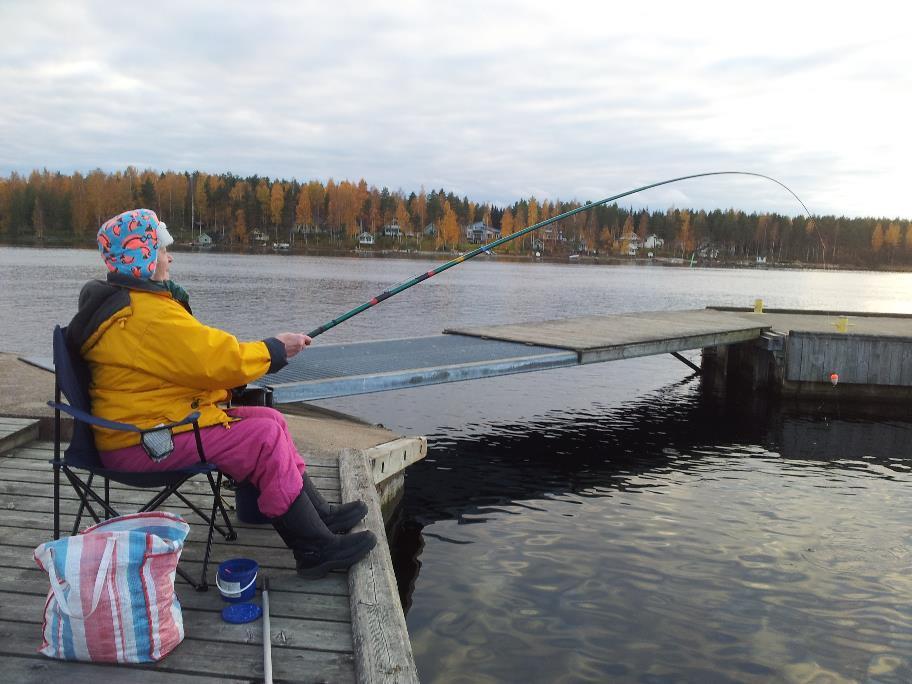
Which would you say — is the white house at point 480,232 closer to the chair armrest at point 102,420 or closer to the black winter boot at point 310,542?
the black winter boot at point 310,542

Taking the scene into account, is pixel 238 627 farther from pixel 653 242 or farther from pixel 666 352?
pixel 653 242

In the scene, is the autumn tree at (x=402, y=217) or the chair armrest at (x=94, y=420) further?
the autumn tree at (x=402, y=217)

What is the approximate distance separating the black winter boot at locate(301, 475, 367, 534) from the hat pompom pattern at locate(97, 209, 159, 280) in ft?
4.16

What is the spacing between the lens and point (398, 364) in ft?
30.1

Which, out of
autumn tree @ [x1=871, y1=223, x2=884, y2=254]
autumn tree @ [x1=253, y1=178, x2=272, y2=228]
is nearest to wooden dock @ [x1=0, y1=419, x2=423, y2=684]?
autumn tree @ [x1=253, y1=178, x2=272, y2=228]

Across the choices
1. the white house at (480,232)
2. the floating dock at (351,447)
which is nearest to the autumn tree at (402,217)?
the white house at (480,232)

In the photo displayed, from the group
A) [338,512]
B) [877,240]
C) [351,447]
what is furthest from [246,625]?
[877,240]

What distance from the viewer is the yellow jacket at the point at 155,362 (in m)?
3.09

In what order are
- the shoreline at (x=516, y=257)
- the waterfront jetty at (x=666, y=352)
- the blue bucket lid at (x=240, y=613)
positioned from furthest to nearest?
the shoreline at (x=516, y=257) → the waterfront jetty at (x=666, y=352) → the blue bucket lid at (x=240, y=613)

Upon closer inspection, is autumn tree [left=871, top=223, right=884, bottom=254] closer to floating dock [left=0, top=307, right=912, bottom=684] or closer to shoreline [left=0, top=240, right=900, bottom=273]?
shoreline [left=0, top=240, right=900, bottom=273]

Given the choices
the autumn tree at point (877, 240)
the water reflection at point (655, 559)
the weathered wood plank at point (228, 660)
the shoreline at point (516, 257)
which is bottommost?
the water reflection at point (655, 559)

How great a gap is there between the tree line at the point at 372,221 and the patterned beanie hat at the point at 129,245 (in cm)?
10595

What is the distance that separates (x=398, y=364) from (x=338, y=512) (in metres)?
5.27

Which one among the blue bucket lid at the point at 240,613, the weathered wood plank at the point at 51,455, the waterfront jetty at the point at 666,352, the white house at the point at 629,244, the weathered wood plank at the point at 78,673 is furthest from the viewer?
the white house at the point at 629,244
